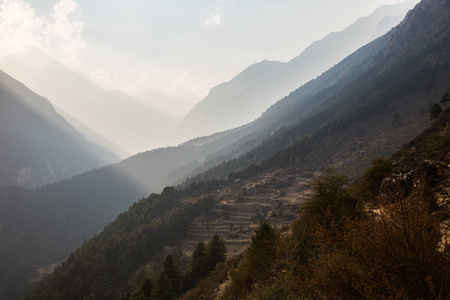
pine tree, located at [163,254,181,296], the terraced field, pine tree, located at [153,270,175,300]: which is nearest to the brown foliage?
pine tree, located at [153,270,175,300]

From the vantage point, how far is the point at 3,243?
13238 cm

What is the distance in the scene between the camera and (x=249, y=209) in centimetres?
6494

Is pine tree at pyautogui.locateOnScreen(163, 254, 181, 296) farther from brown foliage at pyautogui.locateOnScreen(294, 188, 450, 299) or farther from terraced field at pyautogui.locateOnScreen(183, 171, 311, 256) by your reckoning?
brown foliage at pyautogui.locateOnScreen(294, 188, 450, 299)

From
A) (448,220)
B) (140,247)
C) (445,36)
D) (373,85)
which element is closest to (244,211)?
→ (140,247)

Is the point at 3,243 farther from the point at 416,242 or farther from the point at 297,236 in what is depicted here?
the point at 416,242

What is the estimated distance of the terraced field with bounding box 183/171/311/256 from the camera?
5415 centimetres

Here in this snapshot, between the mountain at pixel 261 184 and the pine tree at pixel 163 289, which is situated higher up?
the pine tree at pixel 163 289

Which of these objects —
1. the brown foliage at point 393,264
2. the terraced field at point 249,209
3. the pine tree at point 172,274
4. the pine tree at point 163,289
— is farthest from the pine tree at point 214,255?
the brown foliage at point 393,264

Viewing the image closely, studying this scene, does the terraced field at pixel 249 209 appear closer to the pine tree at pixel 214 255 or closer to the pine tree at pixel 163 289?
the pine tree at pixel 214 255

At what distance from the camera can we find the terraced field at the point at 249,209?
5415 centimetres

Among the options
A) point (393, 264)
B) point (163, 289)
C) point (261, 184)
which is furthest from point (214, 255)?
point (261, 184)

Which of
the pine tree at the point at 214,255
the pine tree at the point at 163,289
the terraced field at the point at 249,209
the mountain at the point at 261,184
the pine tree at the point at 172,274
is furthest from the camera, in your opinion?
the terraced field at the point at 249,209

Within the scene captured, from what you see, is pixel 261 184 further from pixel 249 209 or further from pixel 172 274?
pixel 172 274

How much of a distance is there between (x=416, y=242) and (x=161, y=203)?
Answer: 81517 mm
